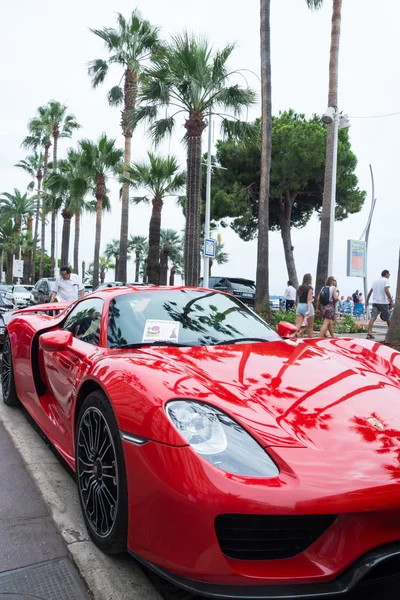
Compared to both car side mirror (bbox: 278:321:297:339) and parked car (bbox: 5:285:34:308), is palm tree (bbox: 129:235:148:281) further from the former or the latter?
car side mirror (bbox: 278:321:297:339)

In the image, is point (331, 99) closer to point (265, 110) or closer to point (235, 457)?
point (265, 110)

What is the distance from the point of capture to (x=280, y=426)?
2.00m

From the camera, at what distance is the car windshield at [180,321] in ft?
9.73

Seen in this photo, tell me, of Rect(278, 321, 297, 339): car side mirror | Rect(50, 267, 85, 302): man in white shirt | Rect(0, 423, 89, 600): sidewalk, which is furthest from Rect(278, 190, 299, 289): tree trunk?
Rect(0, 423, 89, 600): sidewalk

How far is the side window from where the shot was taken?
3171 mm

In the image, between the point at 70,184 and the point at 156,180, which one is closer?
the point at 156,180

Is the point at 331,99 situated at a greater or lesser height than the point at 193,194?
greater

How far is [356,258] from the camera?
20.2m

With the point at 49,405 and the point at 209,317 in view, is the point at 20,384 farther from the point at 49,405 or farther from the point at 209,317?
the point at 209,317

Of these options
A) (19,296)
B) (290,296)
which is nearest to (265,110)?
(290,296)

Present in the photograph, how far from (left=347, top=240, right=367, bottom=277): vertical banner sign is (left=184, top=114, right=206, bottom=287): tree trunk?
734 cm

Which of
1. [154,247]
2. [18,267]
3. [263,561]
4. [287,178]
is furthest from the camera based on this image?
[18,267]

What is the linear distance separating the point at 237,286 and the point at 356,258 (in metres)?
4.73

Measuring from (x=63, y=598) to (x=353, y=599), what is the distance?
1081 millimetres
